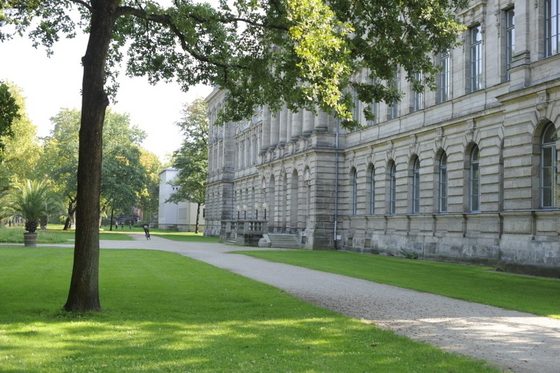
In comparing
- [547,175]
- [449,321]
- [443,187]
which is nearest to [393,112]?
[443,187]

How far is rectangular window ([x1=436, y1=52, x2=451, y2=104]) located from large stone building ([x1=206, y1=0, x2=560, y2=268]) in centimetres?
9

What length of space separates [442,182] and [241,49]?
64.5 ft

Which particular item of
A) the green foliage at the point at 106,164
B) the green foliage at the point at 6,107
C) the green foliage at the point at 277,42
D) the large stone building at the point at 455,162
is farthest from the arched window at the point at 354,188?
the green foliage at the point at 106,164

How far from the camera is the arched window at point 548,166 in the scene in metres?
23.5

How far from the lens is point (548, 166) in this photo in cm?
2391

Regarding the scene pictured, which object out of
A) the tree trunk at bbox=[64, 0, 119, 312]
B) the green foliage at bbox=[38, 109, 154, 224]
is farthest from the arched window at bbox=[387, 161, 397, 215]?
the green foliage at bbox=[38, 109, 154, 224]

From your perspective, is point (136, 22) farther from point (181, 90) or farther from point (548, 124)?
point (548, 124)

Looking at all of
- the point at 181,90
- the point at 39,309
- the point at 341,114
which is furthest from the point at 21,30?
the point at 341,114

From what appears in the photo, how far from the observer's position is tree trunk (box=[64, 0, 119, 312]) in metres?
11.6

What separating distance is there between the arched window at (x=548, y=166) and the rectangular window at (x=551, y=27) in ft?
9.29

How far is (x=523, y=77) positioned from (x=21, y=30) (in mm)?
17902

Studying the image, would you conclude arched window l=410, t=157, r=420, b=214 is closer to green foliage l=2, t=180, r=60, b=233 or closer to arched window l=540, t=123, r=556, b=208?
arched window l=540, t=123, r=556, b=208

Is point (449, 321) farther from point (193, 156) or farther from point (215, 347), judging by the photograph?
point (193, 156)

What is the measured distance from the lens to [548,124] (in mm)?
23547
